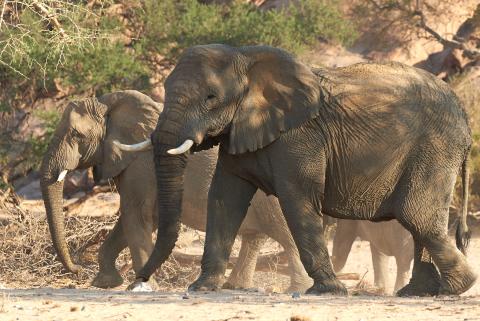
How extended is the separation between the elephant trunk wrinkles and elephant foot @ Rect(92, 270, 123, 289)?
2507 mm

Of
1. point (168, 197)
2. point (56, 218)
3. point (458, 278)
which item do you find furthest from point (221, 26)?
point (168, 197)

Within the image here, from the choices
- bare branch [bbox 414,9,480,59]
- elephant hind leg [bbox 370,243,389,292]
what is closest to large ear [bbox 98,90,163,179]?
elephant hind leg [bbox 370,243,389,292]

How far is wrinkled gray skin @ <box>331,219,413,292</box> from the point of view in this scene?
14.6m

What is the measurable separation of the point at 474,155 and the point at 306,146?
10.9 metres

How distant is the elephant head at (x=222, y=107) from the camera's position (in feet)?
29.5

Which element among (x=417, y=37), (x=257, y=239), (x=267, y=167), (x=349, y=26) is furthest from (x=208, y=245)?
(x=417, y=37)

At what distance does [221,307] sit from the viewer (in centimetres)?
805

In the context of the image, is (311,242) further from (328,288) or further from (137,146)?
(137,146)

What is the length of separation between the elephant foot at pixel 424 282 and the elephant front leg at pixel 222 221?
142 centimetres

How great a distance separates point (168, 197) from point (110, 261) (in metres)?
2.92

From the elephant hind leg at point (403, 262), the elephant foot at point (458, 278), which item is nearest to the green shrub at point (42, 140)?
the elephant hind leg at point (403, 262)

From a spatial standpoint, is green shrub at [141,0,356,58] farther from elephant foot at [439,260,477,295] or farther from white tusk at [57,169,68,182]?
elephant foot at [439,260,477,295]

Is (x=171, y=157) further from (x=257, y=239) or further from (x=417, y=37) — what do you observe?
(x=417, y=37)

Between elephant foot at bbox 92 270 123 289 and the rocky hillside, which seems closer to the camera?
elephant foot at bbox 92 270 123 289
